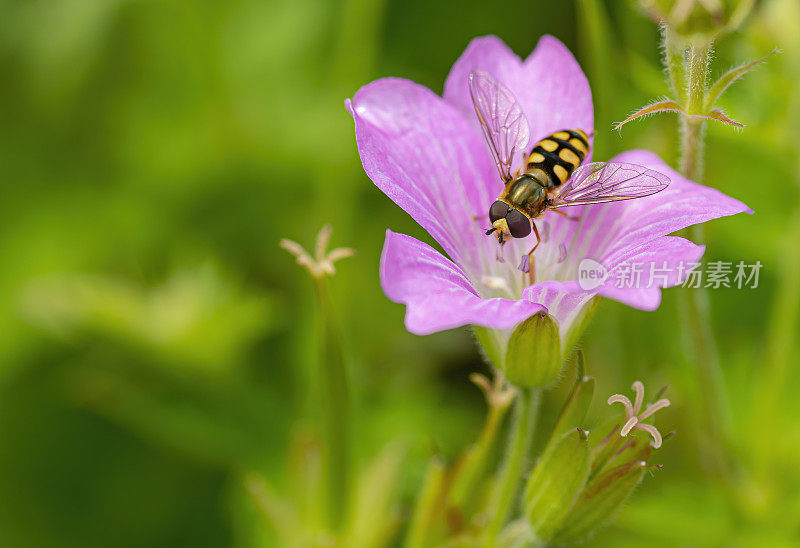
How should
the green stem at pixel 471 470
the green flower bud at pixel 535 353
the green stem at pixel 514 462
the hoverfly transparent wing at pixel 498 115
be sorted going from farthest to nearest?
the green stem at pixel 471 470 → the hoverfly transparent wing at pixel 498 115 → the green stem at pixel 514 462 → the green flower bud at pixel 535 353

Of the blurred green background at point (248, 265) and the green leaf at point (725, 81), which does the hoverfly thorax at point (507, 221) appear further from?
the blurred green background at point (248, 265)

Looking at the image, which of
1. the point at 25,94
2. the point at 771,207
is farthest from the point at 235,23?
the point at 771,207

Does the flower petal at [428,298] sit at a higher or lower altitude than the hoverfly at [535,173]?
lower

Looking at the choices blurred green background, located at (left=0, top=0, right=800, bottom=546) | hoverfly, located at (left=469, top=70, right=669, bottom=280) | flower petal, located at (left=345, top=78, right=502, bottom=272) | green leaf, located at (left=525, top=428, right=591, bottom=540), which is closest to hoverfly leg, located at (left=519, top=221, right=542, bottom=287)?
hoverfly, located at (left=469, top=70, right=669, bottom=280)

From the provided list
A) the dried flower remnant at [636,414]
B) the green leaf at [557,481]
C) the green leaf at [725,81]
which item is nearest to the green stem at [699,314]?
the green leaf at [725,81]

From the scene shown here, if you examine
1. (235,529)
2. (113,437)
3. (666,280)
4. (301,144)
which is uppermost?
(301,144)

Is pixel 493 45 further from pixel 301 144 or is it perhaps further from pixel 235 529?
pixel 235 529
